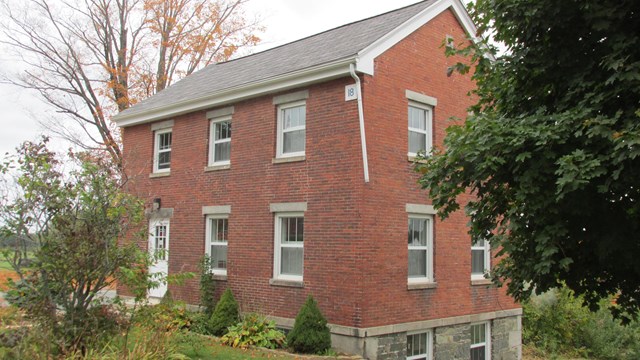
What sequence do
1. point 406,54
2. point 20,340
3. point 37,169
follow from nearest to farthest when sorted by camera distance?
point 20,340
point 37,169
point 406,54

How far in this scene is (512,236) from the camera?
689 cm

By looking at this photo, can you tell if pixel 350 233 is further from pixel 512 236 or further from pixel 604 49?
pixel 604 49

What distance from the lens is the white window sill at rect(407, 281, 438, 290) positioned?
42.2ft

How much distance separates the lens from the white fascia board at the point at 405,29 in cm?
1220

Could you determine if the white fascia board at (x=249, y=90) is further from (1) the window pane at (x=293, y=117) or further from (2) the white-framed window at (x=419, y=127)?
(2) the white-framed window at (x=419, y=127)

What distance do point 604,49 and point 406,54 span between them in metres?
7.42

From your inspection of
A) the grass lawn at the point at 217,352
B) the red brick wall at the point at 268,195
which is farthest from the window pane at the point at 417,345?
the grass lawn at the point at 217,352

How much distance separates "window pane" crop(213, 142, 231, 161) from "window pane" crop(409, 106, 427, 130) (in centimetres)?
501

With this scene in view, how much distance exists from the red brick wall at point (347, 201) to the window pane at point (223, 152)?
351 millimetres

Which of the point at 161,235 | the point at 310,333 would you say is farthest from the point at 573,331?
the point at 161,235

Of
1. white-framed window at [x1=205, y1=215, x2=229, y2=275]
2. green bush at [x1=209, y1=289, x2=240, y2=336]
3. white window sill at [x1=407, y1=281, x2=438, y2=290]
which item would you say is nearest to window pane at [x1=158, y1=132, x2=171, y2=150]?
white-framed window at [x1=205, y1=215, x2=229, y2=275]

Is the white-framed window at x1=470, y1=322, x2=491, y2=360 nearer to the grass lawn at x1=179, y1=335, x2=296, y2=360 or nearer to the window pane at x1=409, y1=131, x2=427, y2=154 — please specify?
the window pane at x1=409, y1=131, x2=427, y2=154

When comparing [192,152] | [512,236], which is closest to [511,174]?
[512,236]

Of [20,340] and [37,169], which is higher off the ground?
[37,169]
